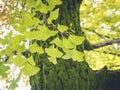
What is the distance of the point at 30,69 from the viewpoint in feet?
7.16

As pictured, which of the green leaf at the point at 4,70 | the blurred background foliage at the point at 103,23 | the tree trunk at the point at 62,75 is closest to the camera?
the green leaf at the point at 4,70

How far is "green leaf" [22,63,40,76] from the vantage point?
2.18 metres

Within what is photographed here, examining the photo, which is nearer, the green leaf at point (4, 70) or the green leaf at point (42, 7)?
the green leaf at point (42, 7)

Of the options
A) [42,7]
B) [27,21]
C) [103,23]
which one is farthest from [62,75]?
[103,23]

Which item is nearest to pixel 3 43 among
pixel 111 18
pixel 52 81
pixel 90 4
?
pixel 52 81

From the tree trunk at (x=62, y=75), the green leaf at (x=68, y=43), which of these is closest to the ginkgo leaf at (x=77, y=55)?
the green leaf at (x=68, y=43)

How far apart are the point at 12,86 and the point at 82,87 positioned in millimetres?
2518

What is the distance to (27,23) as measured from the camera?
219 centimetres

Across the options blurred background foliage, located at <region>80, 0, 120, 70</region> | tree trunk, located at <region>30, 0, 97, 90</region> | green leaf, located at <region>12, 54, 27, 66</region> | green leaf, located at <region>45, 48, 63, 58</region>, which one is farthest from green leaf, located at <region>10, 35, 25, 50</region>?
blurred background foliage, located at <region>80, 0, 120, 70</region>

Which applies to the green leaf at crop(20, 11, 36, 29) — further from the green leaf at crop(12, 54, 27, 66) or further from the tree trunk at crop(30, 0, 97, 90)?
the tree trunk at crop(30, 0, 97, 90)

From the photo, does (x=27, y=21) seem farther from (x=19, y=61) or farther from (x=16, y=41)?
(x=19, y=61)

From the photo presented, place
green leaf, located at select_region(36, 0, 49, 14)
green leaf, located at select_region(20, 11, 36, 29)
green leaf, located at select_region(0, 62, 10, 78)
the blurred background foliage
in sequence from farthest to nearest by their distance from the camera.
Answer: the blurred background foliage
green leaf, located at select_region(0, 62, 10, 78)
green leaf, located at select_region(36, 0, 49, 14)
green leaf, located at select_region(20, 11, 36, 29)

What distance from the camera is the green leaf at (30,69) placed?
2.18 m

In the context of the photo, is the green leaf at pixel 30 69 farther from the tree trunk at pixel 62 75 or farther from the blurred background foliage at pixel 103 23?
the blurred background foliage at pixel 103 23
